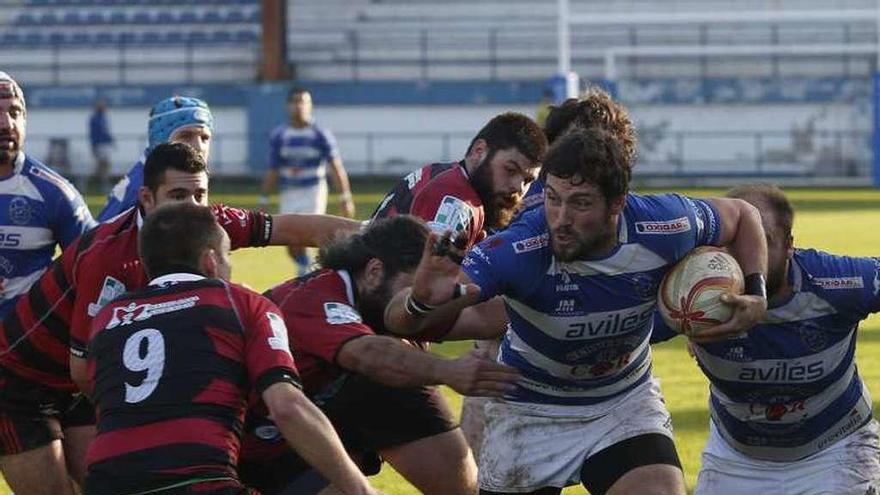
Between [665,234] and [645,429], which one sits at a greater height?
[665,234]

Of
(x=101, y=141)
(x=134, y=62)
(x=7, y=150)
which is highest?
(x=134, y=62)

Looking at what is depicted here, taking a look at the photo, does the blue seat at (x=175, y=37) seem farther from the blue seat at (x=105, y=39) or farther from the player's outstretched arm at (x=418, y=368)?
the player's outstretched arm at (x=418, y=368)

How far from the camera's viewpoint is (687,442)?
29.1 feet

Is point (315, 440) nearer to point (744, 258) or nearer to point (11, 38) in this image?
point (744, 258)

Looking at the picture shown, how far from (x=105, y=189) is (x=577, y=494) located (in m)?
27.5

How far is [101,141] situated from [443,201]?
28.5m

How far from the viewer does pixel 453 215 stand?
659 cm

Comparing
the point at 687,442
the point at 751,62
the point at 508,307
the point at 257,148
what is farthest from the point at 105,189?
the point at 508,307

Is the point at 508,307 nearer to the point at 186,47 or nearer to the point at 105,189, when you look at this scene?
the point at 105,189

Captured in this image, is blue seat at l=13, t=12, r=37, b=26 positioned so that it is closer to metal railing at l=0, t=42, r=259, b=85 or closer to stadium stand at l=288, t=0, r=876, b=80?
metal railing at l=0, t=42, r=259, b=85

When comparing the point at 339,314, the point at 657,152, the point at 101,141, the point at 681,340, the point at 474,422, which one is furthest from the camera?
the point at 657,152

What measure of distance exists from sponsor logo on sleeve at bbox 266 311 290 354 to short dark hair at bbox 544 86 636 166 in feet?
7.17

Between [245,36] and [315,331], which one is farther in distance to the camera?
[245,36]

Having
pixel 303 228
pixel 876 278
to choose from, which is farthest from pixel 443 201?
pixel 876 278
